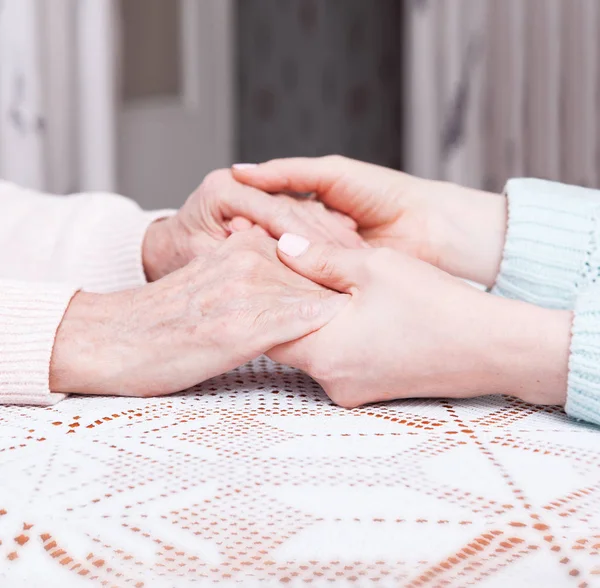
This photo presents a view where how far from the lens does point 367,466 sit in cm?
52

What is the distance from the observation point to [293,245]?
33.0 inches

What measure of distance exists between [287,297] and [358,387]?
124mm

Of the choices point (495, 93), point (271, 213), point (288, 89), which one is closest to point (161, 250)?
point (271, 213)

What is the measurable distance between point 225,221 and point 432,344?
0.50 m

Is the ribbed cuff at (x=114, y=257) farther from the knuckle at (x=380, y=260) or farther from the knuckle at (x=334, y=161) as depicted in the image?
the knuckle at (x=380, y=260)

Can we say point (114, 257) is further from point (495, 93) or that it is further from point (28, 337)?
point (495, 93)

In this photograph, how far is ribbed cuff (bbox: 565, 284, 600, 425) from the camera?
0.64 m

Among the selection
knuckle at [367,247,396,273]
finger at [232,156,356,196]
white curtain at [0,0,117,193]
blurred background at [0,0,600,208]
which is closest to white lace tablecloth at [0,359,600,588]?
knuckle at [367,247,396,273]

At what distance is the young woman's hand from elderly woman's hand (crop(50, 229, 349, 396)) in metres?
0.33

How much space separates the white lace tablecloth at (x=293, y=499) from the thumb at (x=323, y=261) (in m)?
0.17

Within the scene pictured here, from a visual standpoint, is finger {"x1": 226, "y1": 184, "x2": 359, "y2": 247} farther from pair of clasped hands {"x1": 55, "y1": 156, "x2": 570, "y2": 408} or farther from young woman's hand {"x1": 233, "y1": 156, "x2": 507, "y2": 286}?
pair of clasped hands {"x1": 55, "y1": 156, "x2": 570, "y2": 408}

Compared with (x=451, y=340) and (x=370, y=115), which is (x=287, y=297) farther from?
(x=370, y=115)

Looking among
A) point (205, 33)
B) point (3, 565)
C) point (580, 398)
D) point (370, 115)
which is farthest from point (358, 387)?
point (370, 115)

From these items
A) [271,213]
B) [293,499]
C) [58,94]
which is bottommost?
[293,499]
